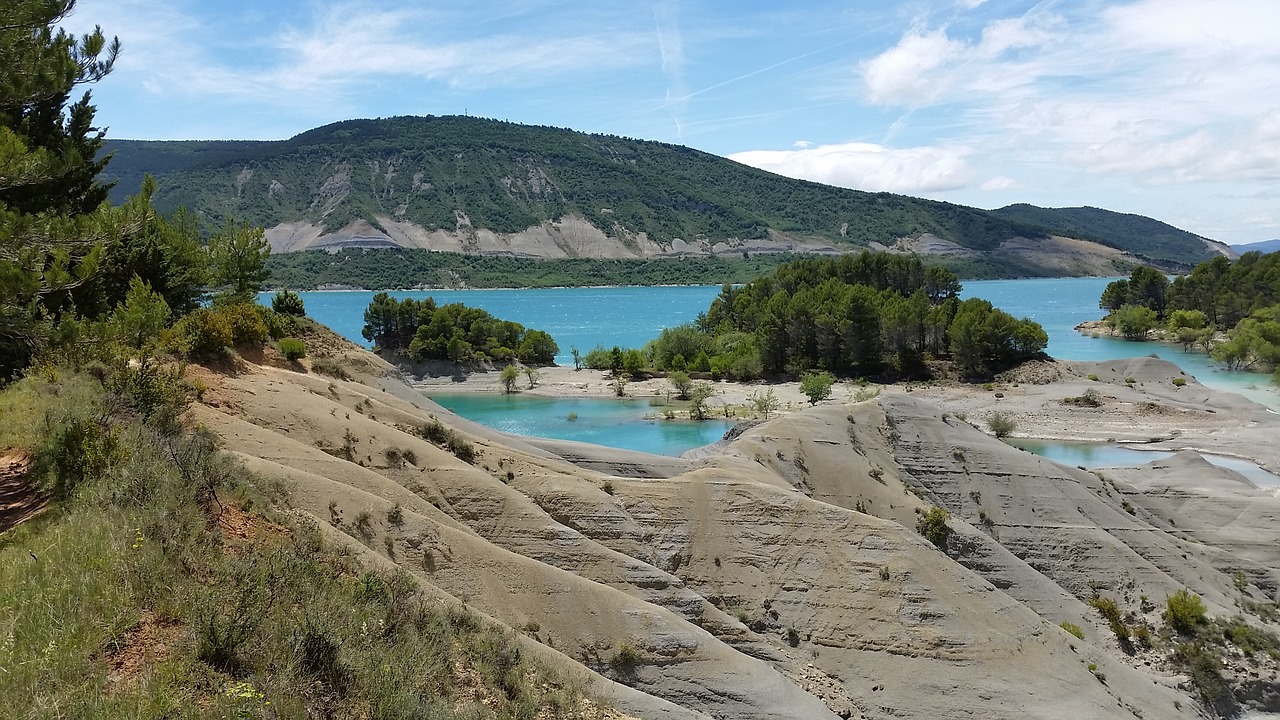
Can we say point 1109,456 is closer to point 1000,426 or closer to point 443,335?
point 1000,426

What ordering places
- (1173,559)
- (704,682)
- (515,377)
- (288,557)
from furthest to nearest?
(515,377)
(1173,559)
(704,682)
(288,557)

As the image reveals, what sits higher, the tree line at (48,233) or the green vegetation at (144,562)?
the tree line at (48,233)

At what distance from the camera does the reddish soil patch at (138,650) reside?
7078mm

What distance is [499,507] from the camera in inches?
825

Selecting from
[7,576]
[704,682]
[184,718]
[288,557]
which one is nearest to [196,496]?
[288,557]

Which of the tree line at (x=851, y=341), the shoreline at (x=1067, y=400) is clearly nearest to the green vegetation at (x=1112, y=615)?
the shoreline at (x=1067, y=400)

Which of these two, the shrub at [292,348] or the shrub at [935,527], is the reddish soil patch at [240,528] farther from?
the shrub at [935,527]

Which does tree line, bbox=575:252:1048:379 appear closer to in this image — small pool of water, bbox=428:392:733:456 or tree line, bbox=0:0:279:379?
small pool of water, bbox=428:392:733:456

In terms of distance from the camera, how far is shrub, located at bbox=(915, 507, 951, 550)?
89.5 feet

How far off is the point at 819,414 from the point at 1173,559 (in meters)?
14.8

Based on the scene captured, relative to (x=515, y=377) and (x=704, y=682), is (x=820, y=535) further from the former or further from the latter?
(x=515, y=377)

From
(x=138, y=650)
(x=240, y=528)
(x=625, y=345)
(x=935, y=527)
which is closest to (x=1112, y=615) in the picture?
(x=935, y=527)

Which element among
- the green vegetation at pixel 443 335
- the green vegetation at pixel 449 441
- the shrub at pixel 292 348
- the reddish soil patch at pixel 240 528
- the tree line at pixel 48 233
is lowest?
the green vegetation at pixel 443 335

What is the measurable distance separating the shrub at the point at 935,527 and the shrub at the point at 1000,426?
37.6 meters
